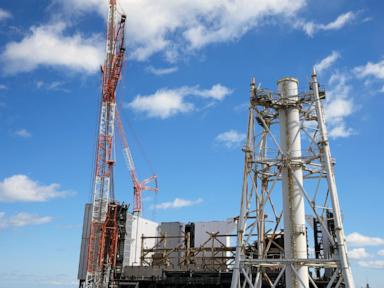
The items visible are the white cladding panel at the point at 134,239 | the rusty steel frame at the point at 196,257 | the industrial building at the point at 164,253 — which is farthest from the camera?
the white cladding panel at the point at 134,239

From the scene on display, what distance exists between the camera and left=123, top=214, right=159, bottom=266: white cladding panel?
81188 mm

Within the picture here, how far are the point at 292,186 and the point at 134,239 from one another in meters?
50.9

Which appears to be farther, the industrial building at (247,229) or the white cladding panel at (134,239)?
the white cladding panel at (134,239)

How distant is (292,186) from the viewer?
3847 centimetres

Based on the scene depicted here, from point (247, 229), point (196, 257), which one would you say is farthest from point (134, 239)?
point (247, 229)

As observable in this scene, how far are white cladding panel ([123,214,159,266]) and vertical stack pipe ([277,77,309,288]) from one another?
48.5 meters

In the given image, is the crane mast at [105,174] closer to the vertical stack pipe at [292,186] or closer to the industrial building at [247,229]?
the industrial building at [247,229]

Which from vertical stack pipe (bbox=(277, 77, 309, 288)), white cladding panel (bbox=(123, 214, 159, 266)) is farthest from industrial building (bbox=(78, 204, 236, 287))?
vertical stack pipe (bbox=(277, 77, 309, 288))

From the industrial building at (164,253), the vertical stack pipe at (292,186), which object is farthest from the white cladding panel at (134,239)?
the vertical stack pipe at (292,186)

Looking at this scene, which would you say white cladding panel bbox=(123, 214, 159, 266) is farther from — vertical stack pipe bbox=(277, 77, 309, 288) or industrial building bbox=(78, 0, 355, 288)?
vertical stack pipe bbox=(277, 77, 309, 288)

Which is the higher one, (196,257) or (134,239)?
(134,239)

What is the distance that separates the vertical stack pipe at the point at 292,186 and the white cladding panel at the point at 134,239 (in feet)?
159

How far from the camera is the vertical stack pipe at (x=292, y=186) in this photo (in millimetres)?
36812

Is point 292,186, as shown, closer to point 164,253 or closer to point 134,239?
point 164,253
